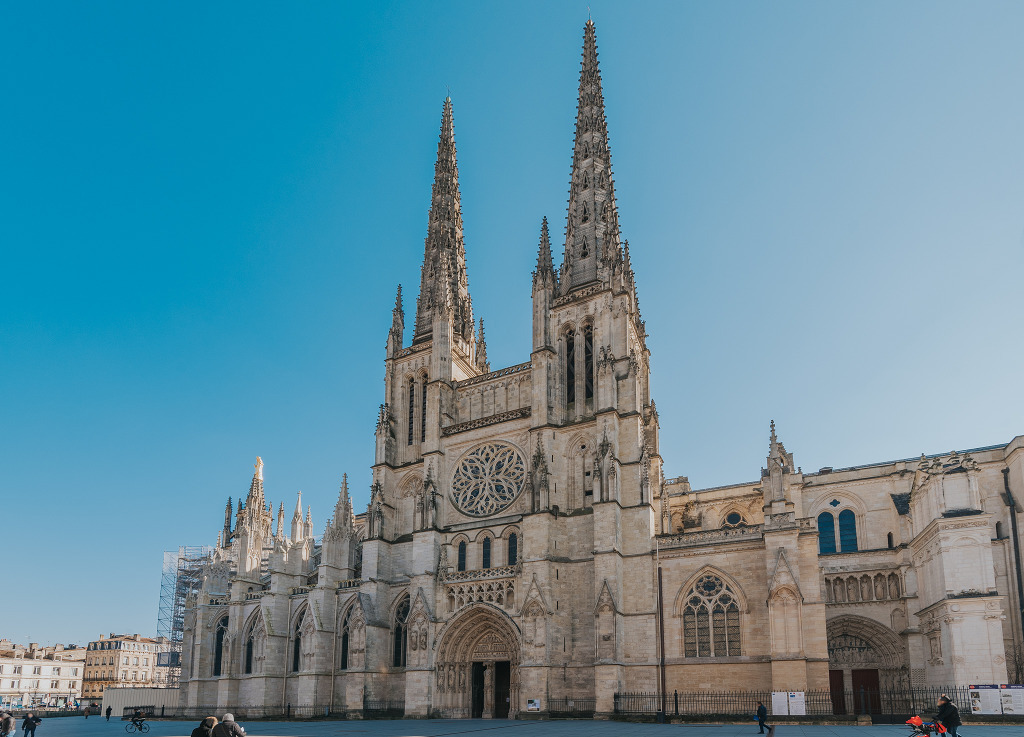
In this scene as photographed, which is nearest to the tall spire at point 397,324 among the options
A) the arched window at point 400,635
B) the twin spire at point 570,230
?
the twin spire at point 570,230

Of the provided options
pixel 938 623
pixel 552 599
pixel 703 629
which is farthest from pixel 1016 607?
pixel 552 599

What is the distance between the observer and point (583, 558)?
31938mm

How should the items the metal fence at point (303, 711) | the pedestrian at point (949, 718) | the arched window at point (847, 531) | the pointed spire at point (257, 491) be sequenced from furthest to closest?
1. the pointed spire at point (257, 491)
2. the arched window at point (847, 531)
3. the metal fence at point (303, 711)
4. the pedestrian at point (949, 718)

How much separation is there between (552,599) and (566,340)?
41.7 feet

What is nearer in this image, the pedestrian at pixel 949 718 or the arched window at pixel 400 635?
the pedestrian at pixel 949 718

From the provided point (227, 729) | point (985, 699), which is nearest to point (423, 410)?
point (985, 699)

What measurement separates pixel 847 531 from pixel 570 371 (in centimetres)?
1570

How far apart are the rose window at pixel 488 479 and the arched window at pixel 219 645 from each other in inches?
654

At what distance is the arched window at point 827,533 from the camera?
3688 centimetres

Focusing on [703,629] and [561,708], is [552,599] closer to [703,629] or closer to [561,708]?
[561,708]

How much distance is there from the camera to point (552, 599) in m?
30.9

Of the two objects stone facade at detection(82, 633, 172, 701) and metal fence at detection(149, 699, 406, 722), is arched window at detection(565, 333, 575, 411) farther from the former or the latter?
stone facade at detection(82, 633, 172, 701)

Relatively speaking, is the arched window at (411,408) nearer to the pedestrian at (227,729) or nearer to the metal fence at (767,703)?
the metal fence at (767,703)

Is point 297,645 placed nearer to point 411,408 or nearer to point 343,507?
point 343,507
